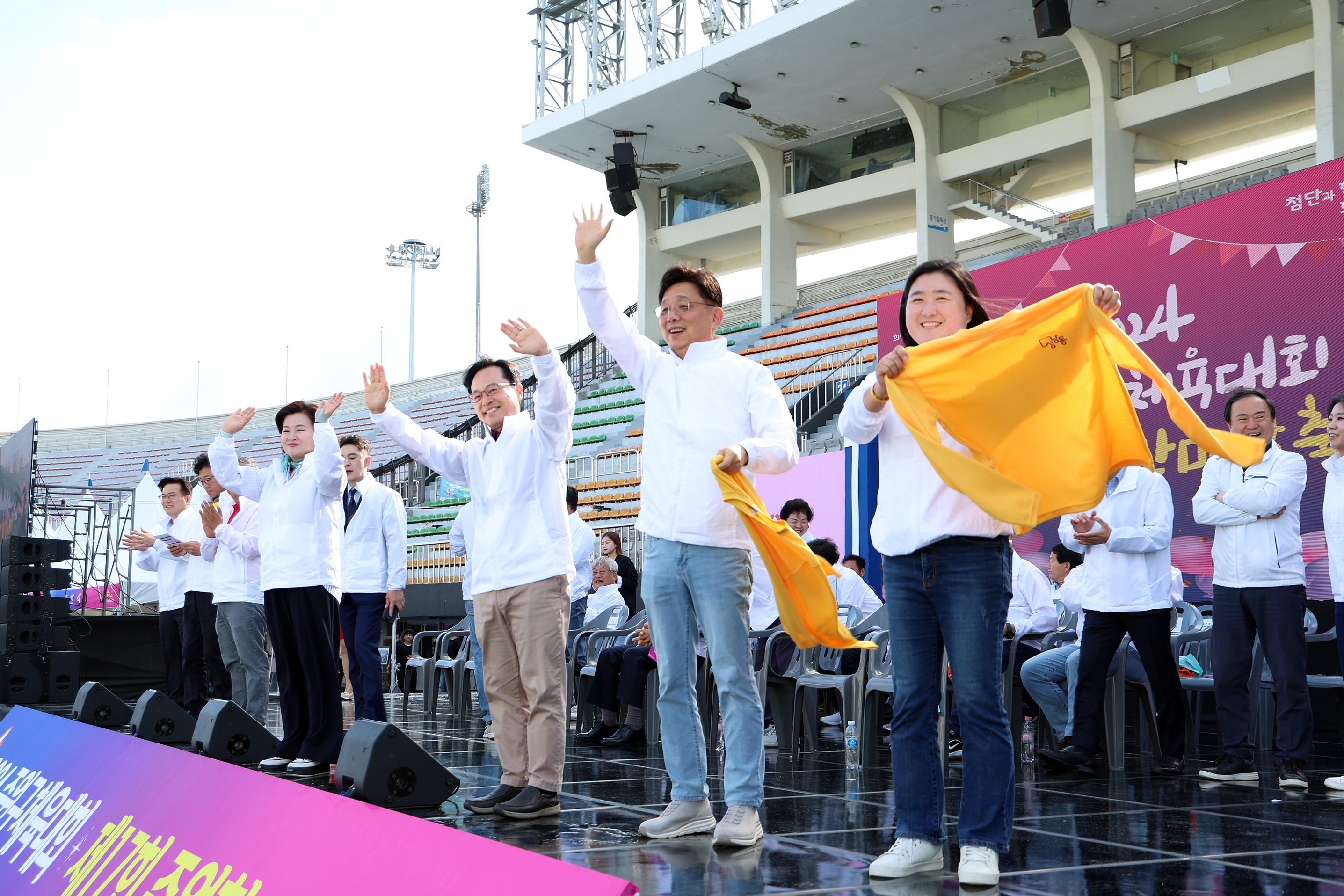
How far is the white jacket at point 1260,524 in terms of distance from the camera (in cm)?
446

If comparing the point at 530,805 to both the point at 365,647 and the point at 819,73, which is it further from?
the point at 819,73

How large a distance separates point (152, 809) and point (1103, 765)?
4.08 meters

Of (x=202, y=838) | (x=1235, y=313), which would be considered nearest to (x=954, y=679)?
(x=202, y=838)

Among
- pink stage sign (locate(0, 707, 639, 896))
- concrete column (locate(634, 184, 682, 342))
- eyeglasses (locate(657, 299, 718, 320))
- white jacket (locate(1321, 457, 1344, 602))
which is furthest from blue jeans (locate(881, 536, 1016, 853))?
concrete column (locate(634, 184, 682, 342))

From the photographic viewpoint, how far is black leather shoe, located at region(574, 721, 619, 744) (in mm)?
6195

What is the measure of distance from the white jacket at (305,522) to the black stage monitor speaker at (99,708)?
1.45 m

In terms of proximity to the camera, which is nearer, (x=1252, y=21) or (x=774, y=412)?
(x=774, y=412)

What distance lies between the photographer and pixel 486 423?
379cm

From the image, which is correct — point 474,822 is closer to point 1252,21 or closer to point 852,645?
point 852,645

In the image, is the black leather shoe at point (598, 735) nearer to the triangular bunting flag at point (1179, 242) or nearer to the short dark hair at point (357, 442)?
the short dark hair at point (357, 442)

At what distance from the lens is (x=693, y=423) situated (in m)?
3.17

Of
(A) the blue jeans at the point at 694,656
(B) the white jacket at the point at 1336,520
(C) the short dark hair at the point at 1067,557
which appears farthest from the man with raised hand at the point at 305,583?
(B) the white jacket at the point at 1336,520

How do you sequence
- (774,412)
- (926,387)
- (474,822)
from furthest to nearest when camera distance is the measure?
1. (474,822)
2. (774,412)
3. (926,387)

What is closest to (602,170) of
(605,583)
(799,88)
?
(799,88)
